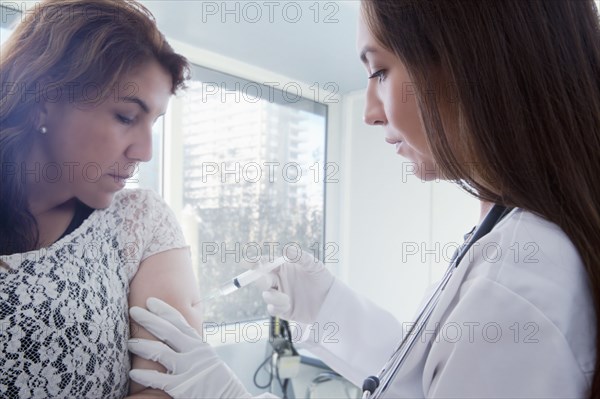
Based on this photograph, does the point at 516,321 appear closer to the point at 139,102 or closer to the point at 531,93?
the point at 531,93

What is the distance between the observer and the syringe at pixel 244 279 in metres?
1.20

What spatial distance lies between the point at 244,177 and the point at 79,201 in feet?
4.58

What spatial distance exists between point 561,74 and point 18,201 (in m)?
1.09

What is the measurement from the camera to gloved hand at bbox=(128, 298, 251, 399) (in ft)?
3.15

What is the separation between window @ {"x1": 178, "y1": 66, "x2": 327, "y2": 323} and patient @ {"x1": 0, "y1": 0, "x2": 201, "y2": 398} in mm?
1047

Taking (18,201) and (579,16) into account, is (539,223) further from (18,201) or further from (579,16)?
(18,201)

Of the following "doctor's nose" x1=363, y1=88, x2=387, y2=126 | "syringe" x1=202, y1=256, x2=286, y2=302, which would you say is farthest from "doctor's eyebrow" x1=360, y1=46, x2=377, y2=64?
"syringe" x1=202, y1=256, x2=286, y2=302

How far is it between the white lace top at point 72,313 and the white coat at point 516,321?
65 cm

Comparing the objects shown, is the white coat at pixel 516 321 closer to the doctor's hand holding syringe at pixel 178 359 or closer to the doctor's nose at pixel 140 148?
the doctor's hand holding syringe at pixel 178 359

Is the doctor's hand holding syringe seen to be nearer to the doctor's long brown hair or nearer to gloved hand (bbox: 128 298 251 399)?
gloved hand (bbox: 128 298 251 399)

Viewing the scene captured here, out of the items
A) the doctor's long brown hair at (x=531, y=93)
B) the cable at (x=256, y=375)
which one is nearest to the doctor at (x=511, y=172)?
the doctor's long brown hair at (x=531, y=93)

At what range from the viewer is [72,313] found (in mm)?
928

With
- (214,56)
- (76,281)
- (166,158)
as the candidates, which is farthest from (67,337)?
(214,56)

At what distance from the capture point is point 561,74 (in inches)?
26.3
